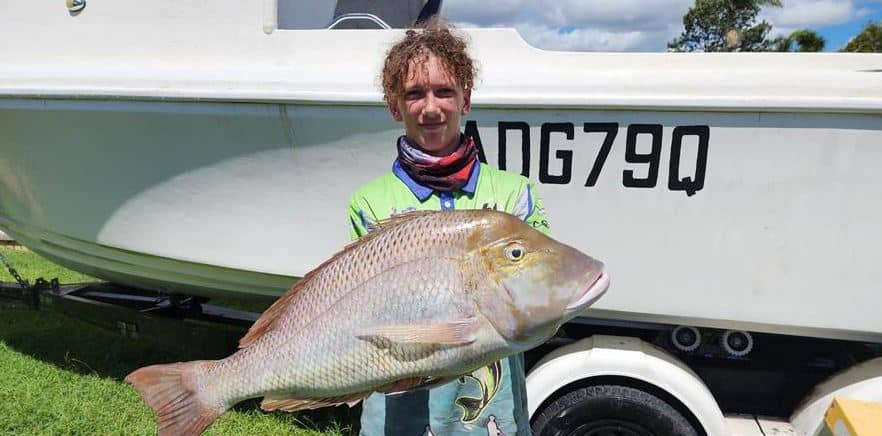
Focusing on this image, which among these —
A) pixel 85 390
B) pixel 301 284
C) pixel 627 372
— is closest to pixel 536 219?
pixel 301 284

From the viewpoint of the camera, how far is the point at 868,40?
2327cm

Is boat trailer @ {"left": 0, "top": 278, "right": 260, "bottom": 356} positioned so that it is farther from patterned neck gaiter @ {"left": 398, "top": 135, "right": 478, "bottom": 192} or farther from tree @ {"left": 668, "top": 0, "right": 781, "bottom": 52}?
tree @ {"left": 668, "top": 0, "right": 781, "bottom": 52}

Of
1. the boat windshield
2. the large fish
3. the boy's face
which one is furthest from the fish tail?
the boat windshield

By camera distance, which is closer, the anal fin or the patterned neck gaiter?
the anal fin

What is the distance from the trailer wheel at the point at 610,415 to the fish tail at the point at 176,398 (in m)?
1.63

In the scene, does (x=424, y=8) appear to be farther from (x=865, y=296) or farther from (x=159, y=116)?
(x=865, y=296)

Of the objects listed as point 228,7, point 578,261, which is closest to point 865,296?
point 578,261

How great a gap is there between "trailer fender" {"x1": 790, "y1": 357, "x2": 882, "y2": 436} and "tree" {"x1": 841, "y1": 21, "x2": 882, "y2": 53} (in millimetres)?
24385

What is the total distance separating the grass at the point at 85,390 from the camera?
134 inches

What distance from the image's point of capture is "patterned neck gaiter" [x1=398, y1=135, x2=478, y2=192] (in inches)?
62.5

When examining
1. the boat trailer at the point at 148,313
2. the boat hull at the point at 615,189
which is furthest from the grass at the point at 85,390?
the boat hull at the point at 615,189

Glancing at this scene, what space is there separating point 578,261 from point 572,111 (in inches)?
52.5

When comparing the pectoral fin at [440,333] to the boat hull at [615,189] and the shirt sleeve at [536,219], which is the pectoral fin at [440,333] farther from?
the boat hull at [615,189]

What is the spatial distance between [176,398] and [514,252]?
0.94m
